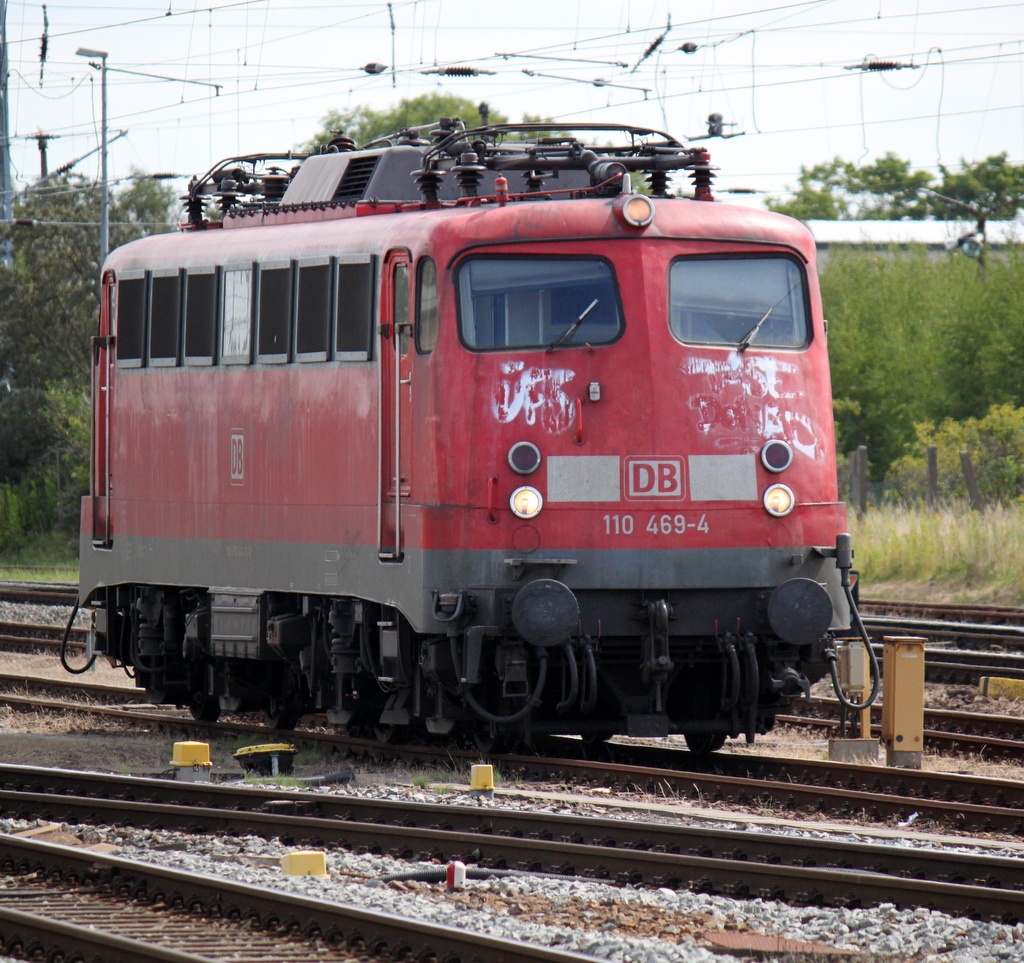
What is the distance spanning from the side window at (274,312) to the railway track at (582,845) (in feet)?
11.3

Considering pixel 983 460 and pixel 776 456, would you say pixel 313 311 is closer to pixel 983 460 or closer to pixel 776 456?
pixel 776 456

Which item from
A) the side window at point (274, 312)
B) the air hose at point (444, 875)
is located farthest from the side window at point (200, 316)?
the air hose at point (444, 875)

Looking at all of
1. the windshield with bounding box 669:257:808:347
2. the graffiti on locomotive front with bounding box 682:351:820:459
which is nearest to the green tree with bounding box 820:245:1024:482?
the windshield with bounding box 669:257:808:347

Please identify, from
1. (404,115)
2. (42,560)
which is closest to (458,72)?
(42,560)

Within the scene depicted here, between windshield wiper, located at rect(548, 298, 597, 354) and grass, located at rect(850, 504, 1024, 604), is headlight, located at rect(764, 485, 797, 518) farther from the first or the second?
grass, located at rect(850, 504, 1024, 604)

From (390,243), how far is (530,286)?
1.03 m

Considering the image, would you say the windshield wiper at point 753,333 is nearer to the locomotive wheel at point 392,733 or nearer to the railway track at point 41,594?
the locomotive wheel at point 392,733

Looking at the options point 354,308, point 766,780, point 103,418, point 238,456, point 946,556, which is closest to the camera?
point 766,780

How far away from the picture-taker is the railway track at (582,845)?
22.9 feet

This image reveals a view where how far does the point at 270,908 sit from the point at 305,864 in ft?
2.96

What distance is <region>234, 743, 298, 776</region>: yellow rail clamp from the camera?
437 inches

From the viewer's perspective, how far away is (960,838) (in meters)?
8.38

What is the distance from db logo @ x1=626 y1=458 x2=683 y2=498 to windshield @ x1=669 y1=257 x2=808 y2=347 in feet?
2.68

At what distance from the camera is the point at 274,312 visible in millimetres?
12070
